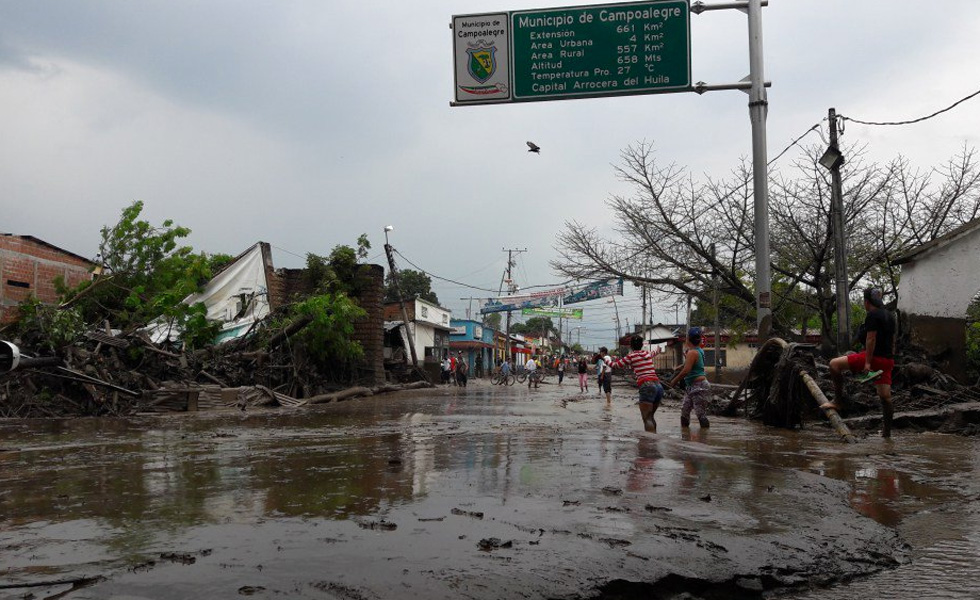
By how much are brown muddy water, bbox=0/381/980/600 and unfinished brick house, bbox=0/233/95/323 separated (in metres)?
15.1

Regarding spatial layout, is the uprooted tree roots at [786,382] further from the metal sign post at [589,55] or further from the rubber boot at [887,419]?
the rubber boot at [887,419]

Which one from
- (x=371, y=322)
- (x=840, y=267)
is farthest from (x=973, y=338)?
(x=371, y=322)

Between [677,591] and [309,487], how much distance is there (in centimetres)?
271

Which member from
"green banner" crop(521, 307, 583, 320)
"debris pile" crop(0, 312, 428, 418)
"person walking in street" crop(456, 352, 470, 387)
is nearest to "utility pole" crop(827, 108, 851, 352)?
"debris pile" crop(0, 312, 428, 418)

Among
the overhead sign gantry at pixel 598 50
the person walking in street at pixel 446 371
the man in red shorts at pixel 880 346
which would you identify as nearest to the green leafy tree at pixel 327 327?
the overhead sign gantry at pixel 598 50

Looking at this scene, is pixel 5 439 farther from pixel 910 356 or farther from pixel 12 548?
pixel 910 356

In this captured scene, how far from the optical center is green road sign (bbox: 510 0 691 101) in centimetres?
1040

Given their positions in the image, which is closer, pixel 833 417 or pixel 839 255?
pixel 833 417

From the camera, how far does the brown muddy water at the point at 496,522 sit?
2.82 meters

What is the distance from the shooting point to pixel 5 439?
9.23 meters

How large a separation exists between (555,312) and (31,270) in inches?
1560

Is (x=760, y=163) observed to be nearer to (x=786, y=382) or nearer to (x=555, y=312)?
(x=786, y=382)

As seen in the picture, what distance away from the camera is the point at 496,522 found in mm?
3678

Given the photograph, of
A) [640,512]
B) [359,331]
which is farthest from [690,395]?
[359,331]
